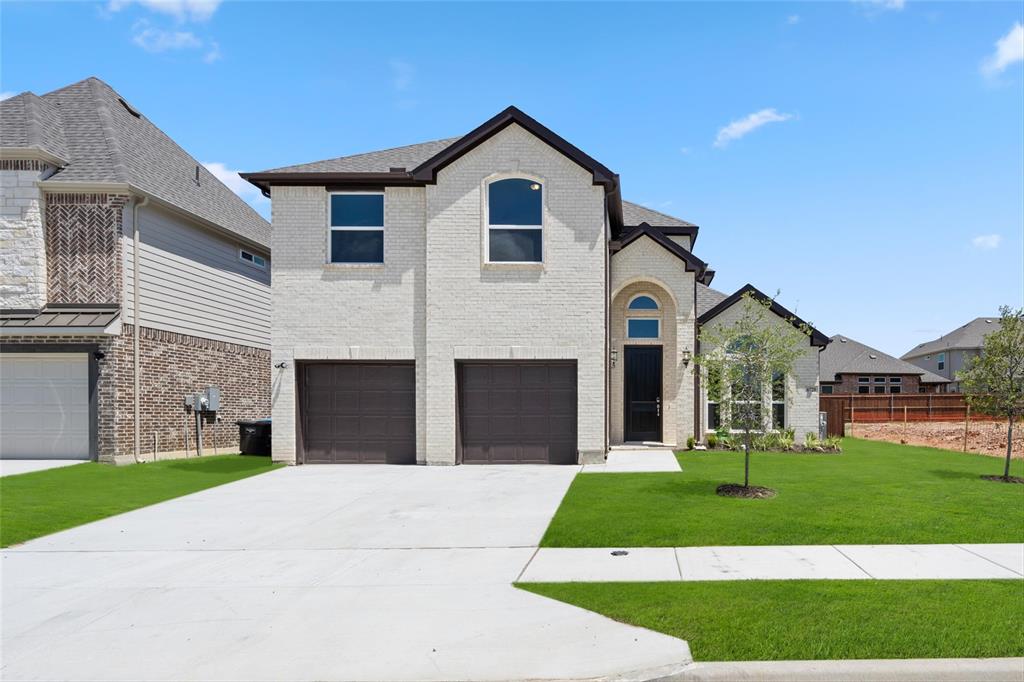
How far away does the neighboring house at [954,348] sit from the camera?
194ft

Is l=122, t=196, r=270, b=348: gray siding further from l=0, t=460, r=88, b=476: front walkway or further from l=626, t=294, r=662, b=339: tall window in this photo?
l=626, t=294, r=662, b=339: tall window

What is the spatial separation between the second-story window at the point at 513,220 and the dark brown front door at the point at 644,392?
17.6 feet

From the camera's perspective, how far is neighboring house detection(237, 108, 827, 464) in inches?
631

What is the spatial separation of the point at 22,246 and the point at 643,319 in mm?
16175

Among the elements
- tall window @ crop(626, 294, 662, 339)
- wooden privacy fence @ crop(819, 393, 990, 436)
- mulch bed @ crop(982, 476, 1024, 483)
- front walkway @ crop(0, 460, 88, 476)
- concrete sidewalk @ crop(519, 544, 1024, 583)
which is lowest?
wooden privacy fence @ crop(819, 393, 990, 436)

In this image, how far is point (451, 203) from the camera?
16.1 metres

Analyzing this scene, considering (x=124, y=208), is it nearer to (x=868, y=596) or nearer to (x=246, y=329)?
(x=246, y=329)

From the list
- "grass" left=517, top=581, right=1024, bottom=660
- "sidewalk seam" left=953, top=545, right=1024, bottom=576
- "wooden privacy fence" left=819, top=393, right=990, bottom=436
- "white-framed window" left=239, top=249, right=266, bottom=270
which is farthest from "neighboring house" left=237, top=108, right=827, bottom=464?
"wooden privacy fence" left=819, top=393, right=990, bottom=436

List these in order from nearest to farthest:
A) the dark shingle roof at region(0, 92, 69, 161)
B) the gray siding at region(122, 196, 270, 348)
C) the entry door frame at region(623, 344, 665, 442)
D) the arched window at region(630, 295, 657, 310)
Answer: the dark shingle roof at region(0, 92, 69, 161) < the gray siding at region(122, 196, 270, 348) < the entry door frame at region(623, 344, 665, 442) < the arched window at region(630, 295, 657, 310)

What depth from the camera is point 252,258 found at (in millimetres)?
Result: 23078

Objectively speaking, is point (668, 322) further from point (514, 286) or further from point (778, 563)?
point (778, 563)

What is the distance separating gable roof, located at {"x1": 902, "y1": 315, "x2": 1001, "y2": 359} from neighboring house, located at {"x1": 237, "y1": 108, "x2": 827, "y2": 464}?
181 feet

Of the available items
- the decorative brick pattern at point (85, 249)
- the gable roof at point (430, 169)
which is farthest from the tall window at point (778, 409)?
the decorative brick pattern at point (85, 249)

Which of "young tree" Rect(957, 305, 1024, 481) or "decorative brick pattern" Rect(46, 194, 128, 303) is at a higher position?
"decorative brick pattern" Rect(46, 194, 128, 303)
